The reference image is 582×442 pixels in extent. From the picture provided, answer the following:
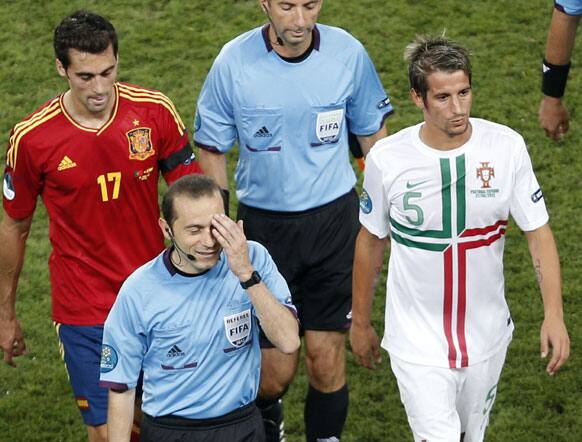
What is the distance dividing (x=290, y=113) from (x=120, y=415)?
2.08 metres

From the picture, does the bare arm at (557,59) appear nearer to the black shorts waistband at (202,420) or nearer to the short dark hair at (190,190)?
the short dark hair at (190,190)

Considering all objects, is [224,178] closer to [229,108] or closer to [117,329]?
[229,108]

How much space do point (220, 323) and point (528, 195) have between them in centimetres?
155

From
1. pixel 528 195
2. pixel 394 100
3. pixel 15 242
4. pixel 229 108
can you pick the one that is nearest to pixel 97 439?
pixel 15 242

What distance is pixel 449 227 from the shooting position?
22.9 feet

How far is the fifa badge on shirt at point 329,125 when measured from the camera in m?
8.11

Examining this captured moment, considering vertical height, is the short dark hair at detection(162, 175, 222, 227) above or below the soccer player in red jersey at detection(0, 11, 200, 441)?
above

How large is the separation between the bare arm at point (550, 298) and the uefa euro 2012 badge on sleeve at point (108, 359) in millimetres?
1952

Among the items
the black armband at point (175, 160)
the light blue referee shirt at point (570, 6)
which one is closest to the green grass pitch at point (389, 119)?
the black armband at point (175, 160)

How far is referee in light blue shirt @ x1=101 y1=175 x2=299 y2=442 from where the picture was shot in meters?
6.68

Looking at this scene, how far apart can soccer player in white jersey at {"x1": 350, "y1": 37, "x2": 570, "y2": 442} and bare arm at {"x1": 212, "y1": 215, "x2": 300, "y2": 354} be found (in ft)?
2.21

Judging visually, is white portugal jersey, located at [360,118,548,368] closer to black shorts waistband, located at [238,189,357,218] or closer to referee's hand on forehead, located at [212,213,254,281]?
referee's hand on forehead, located at [212,213,254,281]

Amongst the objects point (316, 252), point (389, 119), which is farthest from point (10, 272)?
point (389, 119)

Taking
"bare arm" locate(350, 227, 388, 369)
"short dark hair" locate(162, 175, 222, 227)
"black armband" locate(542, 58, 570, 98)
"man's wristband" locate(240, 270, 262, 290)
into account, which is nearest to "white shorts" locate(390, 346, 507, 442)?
"bare arm" locate(350, 227, 388, 369)
